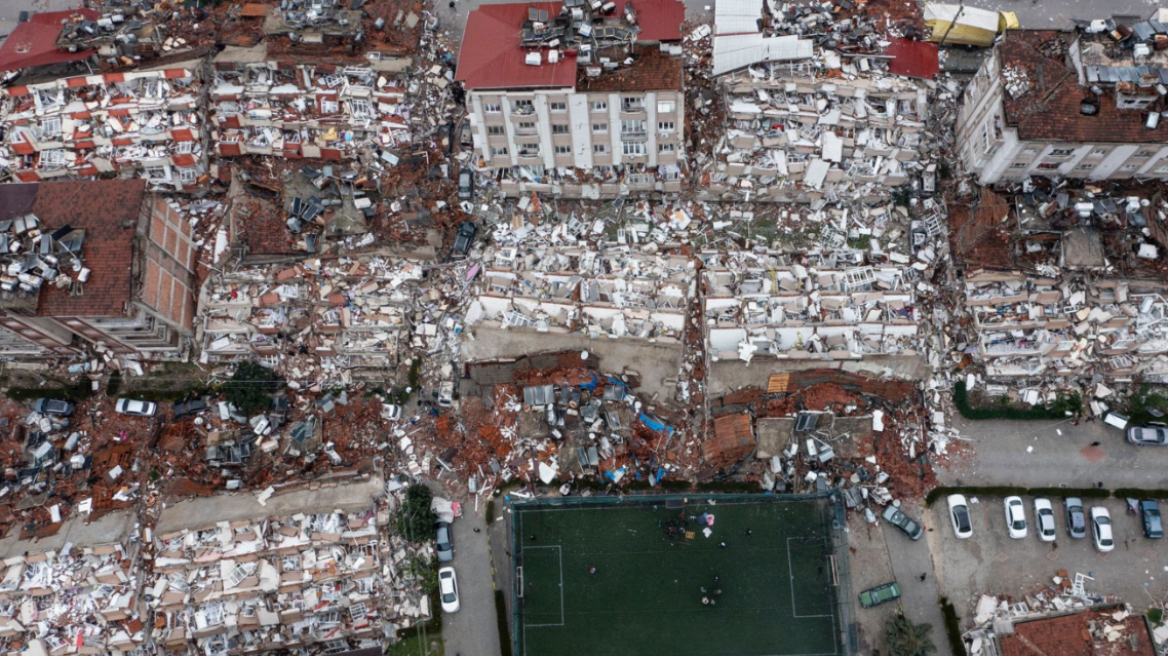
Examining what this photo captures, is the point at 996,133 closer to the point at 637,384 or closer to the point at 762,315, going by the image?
the point at 762,315

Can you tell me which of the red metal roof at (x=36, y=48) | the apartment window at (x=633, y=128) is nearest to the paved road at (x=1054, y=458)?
the apartment window at (x=633, y=128)

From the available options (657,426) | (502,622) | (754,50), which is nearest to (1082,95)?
(754,50)

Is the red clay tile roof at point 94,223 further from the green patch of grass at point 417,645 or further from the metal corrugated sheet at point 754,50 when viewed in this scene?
the metal corrugated sheet at point 754,50

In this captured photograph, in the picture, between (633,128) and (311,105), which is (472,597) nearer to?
(633,128)

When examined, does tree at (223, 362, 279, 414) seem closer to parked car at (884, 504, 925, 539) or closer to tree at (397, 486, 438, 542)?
tree at (397, 486, 438, 542)

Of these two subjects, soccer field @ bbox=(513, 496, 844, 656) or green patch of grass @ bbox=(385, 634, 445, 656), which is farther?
green patch of grass @ bbox=(385, 634, 445, 656)

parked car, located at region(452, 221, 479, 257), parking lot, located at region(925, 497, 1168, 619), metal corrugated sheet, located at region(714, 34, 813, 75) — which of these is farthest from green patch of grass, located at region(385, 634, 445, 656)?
metal corrugated sheet, located at region(714, 34, 813, 75)
